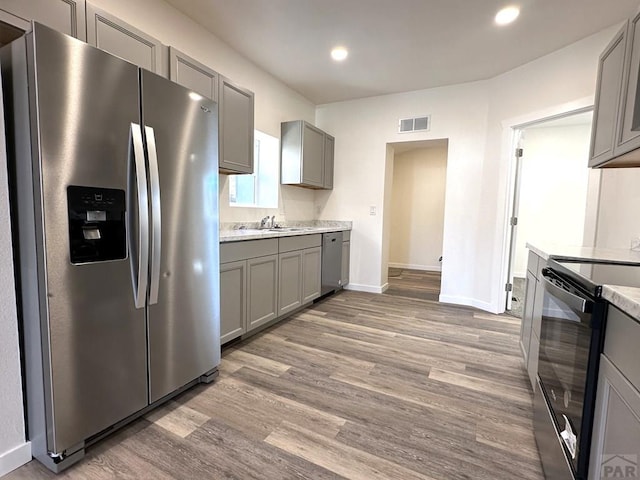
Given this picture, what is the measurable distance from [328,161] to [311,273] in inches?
69.6

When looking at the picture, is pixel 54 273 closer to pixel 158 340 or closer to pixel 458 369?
pixel 158 340

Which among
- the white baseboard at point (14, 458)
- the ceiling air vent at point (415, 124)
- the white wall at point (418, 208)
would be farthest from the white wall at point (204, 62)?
the white wall at point (418, 208)

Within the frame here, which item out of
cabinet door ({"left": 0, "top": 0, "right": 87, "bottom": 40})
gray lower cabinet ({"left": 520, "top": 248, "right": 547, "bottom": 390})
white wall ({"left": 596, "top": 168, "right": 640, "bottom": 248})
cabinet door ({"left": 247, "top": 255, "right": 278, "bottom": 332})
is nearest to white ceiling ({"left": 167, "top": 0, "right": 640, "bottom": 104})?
cabinet door ({"left": 0, "top": 0, "right": 87, "bottom": 40})

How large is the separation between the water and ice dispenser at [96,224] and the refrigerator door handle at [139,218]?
0.12 feet

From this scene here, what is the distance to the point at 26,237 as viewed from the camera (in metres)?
1.30

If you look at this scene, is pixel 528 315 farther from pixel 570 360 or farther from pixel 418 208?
pixel 418 208

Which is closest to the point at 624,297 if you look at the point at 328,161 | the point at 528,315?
the point at 528,315

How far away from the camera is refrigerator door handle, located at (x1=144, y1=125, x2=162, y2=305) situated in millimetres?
1537

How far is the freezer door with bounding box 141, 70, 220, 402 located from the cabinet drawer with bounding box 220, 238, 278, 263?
360 mm

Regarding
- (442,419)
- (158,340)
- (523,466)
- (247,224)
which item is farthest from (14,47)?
(523,466)

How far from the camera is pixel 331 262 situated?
408 cm

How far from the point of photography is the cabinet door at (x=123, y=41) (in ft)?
5.77

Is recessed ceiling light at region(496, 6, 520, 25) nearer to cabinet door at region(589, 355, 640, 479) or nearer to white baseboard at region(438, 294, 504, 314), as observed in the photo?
cabinet door at region(589, 355, 640, 479)

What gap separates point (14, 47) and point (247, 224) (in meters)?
2.35
